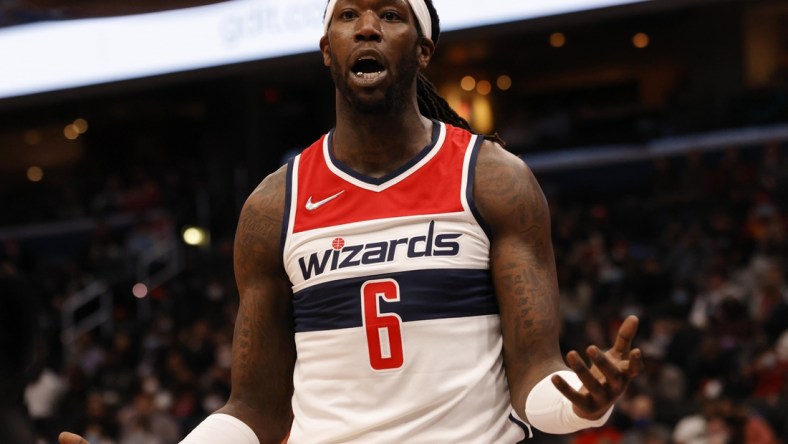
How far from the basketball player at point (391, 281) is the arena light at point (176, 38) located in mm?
8924

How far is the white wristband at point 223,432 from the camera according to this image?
300 cm

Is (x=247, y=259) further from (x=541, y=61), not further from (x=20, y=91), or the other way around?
(x=541, y=61)

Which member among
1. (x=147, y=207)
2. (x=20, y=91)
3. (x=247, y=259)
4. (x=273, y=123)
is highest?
Result: (x=247, y=259)

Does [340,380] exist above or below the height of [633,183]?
above

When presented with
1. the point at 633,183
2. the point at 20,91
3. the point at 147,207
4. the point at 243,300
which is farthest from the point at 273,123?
the point at 243,300

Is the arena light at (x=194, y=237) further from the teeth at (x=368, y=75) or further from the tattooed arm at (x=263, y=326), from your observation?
the teeth at (x=368, y=75)

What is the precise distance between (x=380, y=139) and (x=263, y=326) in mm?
542

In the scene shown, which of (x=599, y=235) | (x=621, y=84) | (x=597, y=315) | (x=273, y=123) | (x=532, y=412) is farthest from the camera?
(x=621, y=84)

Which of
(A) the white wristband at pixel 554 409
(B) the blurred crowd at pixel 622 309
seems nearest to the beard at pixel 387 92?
(A) the white wristband at pixel 554 409

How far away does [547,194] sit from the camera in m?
16.1

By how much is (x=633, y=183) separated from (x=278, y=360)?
1373cm

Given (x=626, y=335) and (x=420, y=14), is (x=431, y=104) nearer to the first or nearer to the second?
(x=420, y=14)

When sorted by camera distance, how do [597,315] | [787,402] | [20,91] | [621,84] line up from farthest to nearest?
[621,84] → [20,91] → [597,315] → [787,402]

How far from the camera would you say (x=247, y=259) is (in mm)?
3090
